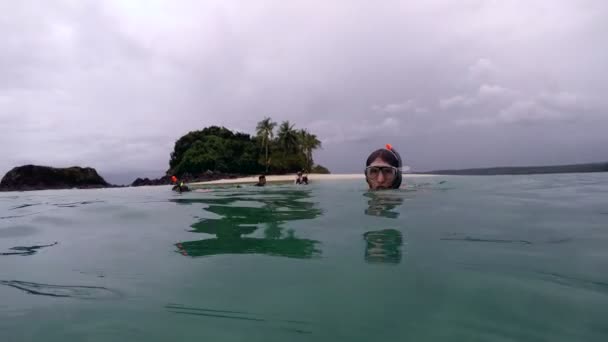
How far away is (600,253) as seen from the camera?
347 centimetres

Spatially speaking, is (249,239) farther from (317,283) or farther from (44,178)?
(44,178)

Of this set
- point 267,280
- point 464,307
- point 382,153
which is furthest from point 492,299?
point 382,153

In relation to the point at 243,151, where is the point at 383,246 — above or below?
below

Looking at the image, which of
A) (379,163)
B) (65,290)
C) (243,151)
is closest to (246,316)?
(65,290)

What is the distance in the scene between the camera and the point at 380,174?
1155cm

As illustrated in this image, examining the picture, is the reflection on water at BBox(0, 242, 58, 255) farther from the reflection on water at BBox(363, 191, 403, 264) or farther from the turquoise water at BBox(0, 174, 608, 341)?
the reflection on water at BBox(363, 191, 403, 264)

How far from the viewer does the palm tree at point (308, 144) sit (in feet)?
197

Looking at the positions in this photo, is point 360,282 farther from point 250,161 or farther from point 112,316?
point 250,161

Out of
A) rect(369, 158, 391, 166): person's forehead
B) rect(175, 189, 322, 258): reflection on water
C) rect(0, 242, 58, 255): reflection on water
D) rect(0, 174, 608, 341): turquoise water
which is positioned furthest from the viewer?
rect(369, 158, 391, 166): person's forehead

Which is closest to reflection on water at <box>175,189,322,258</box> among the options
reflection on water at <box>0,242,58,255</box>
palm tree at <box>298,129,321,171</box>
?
reflection on water at <box>0,242,58,255</box>

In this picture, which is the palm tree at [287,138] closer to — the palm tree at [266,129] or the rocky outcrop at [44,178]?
the palm tree at [266,129]

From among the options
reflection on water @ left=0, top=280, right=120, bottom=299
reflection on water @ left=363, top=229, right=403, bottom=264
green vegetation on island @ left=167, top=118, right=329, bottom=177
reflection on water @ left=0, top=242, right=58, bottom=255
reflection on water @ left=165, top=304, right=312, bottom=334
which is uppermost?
green vegetation on island @ left=167, top=118, right=329, bottom=177

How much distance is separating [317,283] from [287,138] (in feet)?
183

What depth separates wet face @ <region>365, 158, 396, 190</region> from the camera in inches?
444
